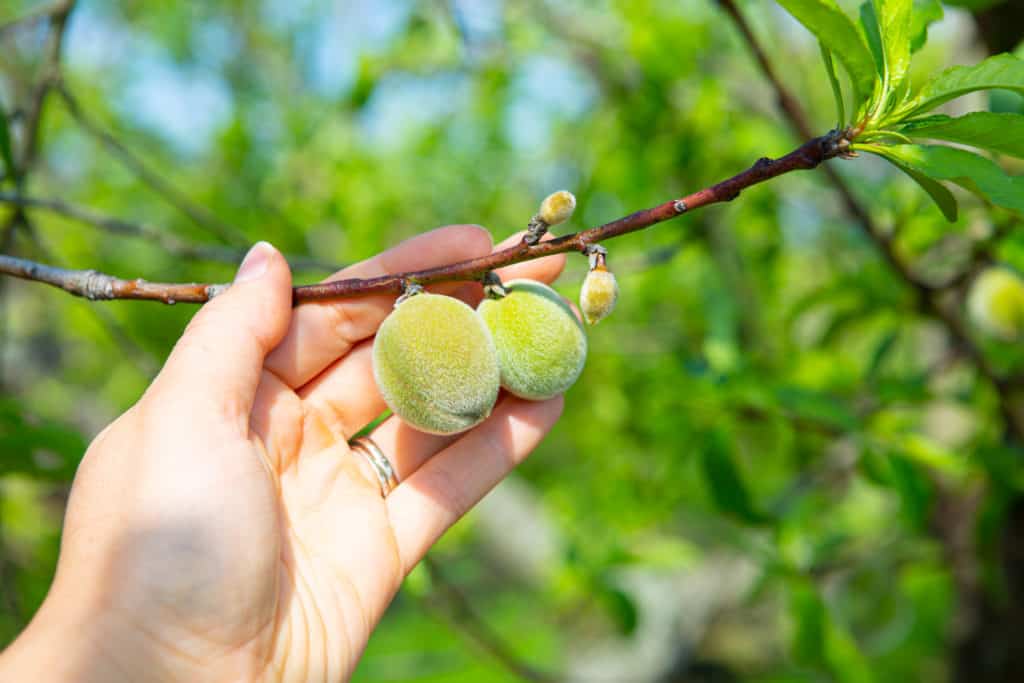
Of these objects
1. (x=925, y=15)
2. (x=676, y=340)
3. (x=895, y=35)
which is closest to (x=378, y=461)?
(x=895, y=35)

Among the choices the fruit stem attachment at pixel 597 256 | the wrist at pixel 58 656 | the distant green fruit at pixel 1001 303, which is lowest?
the wrist at pixel 58 656

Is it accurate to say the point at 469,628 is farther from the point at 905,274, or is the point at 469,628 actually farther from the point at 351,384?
the point at 905,274

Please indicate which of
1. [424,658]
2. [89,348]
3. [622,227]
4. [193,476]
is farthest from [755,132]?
[89,348]

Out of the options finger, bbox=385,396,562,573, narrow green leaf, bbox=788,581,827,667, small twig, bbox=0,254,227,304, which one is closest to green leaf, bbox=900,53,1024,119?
finger, bbox=385,396,562,573

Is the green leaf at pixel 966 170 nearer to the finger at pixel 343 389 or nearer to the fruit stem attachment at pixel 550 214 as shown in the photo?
the fruit stem attachment at pixel 550 214

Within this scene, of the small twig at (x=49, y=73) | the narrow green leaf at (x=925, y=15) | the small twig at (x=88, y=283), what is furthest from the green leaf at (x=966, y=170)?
the small twig at (x=49, y=73)

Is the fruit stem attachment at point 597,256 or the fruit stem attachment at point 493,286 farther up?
the fruit stem attachment at point 493,286

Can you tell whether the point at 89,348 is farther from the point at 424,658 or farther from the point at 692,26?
the point at 692,26
